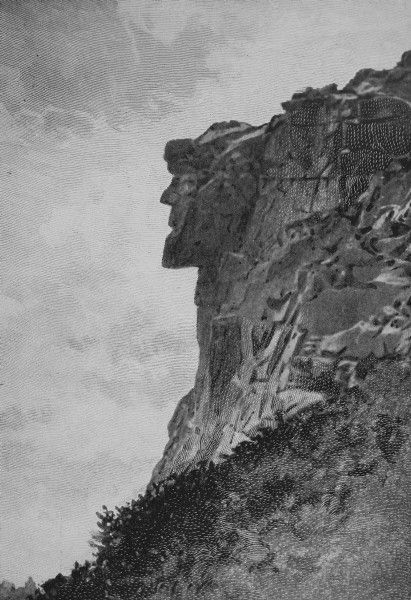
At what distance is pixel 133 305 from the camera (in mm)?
2932

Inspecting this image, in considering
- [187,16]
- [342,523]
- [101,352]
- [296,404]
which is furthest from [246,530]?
[187,16]

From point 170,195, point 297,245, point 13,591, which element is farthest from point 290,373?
point 13,591

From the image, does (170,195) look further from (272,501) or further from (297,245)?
(272,501)

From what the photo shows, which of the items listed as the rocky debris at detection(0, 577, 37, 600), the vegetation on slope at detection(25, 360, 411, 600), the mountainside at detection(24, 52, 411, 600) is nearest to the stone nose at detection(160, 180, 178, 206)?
the mountainside at detection(24, 52, 411, 600)

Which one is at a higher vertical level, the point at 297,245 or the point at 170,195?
the point at 170,195

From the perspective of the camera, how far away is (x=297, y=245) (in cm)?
285

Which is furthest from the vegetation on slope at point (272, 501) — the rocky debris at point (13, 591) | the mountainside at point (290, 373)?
the rocky debris at point (13, 591)

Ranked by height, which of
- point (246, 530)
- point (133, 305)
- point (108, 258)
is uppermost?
point (108, 258)

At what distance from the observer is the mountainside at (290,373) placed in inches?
110

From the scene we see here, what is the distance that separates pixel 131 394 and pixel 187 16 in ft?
6.17

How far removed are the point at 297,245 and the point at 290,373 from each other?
0.64 metres

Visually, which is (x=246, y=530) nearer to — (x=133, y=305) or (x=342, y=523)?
(x=342, y=523)

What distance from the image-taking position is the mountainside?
2.79 meters

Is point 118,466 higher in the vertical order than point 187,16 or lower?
lower
